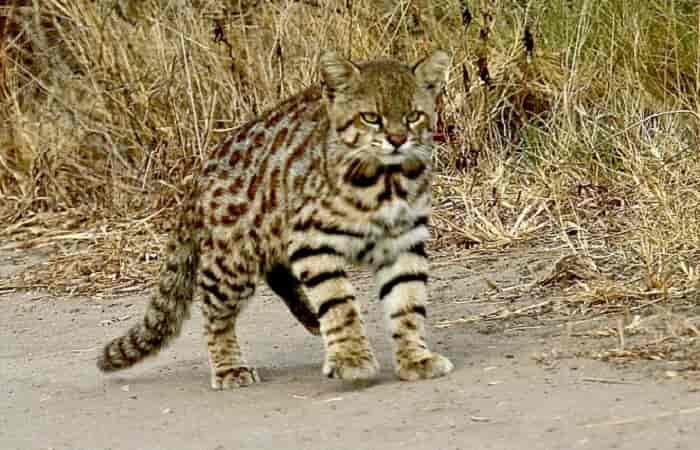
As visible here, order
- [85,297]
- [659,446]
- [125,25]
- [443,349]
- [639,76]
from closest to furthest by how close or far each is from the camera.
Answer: [659,446] < [443,349] < [85,297] < [639,76] < [125,25]

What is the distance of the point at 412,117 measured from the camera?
570 centimetres

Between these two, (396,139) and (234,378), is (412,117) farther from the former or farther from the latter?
(234,378)

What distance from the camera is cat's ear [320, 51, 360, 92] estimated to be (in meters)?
5.82

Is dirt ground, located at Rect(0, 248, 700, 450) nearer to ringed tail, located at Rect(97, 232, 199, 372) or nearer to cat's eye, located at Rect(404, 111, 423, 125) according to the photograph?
ringed tail, located at Rect(97, 232, 199, 372)

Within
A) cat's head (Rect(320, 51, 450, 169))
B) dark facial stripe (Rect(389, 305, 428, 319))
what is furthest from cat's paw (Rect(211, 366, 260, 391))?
cat's head (Rect(320, 51, 450, 169))

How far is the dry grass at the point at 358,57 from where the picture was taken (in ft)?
27.4

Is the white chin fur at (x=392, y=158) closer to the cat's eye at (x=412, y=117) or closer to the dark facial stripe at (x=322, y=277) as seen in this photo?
the cat's eye at (x=412, y=117)

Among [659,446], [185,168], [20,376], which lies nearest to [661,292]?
[659,446]

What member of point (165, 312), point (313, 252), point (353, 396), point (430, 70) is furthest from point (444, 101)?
point (353, 396)

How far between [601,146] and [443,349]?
2.76 metres

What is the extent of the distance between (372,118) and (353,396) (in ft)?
3.28

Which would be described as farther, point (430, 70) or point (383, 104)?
point (430, 70)

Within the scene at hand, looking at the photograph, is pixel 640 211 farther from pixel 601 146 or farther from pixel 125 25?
pixel 125 25

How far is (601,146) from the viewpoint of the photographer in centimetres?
865
